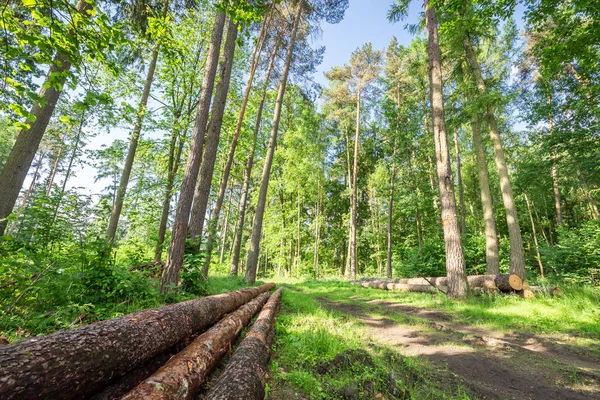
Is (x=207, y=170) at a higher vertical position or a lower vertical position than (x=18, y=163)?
higher

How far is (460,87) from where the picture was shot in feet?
39.6

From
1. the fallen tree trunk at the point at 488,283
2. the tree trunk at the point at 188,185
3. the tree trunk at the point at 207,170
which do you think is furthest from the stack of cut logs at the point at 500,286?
the tree trunk at the point at 188,185

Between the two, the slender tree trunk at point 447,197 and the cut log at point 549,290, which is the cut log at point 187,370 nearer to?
the slender tree trunk at point 447,197

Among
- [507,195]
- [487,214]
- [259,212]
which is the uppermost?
[507,195]

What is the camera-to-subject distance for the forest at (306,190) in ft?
10.4

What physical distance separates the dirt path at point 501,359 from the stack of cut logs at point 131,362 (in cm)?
260

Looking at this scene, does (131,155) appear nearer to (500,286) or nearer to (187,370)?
(187,370)

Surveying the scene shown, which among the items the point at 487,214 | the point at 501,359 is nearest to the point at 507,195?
the point at 487,214

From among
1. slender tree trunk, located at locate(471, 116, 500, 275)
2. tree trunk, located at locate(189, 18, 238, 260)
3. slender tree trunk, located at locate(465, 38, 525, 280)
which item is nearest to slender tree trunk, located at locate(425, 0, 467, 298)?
slender tree trunk, located at locate(465, 38, 525, 280)

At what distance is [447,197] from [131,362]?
360 inches

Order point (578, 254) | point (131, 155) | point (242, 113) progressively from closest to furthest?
point (131, 155) → point (242, 113) → point (578, 254)

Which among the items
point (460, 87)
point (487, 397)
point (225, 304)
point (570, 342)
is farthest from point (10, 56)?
point (460, 87)

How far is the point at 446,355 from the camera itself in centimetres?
382

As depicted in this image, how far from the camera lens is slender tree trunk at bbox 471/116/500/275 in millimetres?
10836
